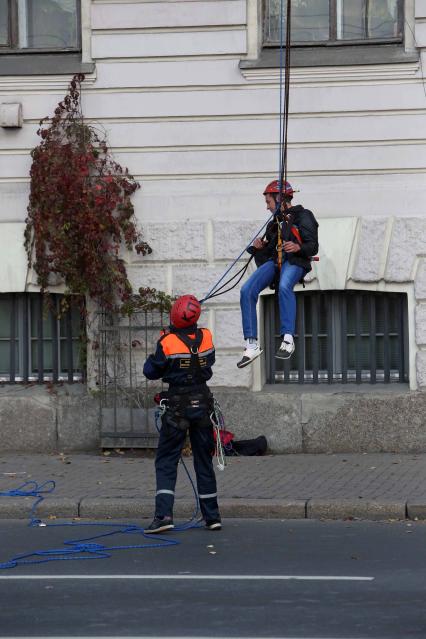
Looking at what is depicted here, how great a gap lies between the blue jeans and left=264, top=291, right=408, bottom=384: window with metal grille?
125 inches

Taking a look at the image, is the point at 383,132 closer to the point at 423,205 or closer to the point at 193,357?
the point at 423,205

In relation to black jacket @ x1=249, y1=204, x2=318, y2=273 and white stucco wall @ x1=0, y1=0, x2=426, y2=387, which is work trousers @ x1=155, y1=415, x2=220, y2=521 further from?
white stucco wall @ x1=0, y1=0, x2=426, y2=387

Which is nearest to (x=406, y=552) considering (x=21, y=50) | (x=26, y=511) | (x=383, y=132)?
(x=26, y=511)

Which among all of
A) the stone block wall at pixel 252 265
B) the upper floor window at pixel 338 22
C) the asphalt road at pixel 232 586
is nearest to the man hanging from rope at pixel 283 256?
the asphalt road at pixel 232 586

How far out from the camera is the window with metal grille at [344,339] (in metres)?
14.9

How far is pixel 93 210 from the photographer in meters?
14.5

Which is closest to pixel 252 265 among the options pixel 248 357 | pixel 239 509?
pixel 248 357

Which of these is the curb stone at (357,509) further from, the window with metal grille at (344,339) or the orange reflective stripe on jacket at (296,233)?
the window with metal grille at (344,339)

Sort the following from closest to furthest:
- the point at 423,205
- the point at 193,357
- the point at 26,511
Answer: the point at 193,357 → the point at 26,511 → the point at 423,205

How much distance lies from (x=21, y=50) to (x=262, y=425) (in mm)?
5079

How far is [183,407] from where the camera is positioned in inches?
424

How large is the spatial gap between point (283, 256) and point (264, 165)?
10.7 ft

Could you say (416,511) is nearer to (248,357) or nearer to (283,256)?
(248,357)

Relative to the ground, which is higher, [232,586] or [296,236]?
[296,236]
